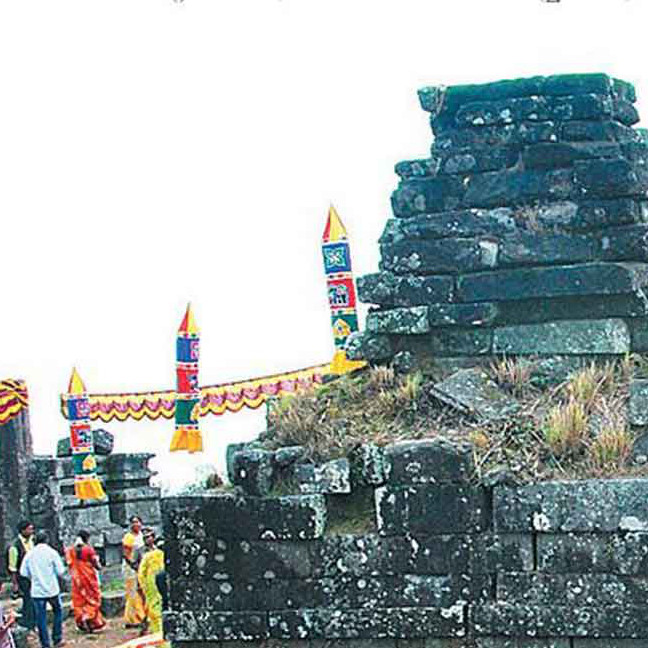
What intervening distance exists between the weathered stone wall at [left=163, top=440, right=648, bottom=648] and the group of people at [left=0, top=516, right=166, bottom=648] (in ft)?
18.4

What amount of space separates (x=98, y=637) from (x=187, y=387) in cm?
312

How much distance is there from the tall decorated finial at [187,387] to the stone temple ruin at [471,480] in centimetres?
737

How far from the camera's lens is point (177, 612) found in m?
8.30

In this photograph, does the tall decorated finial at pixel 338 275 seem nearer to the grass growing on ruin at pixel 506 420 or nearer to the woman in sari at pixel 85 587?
the grass growing on ruin at pixel 506 420

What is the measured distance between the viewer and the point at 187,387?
16625 millimetres

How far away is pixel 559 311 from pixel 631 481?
162 cm

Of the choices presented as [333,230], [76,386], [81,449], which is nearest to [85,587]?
[81,449]

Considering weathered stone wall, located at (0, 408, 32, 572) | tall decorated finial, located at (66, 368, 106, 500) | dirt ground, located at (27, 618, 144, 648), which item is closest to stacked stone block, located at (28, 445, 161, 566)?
weathered stone wall, located at (0, 408, 32, 572)

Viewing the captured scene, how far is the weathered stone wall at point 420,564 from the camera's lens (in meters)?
7.64

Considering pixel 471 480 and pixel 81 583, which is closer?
pixel 471 480

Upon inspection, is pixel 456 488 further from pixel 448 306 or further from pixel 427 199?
pixel 427 199

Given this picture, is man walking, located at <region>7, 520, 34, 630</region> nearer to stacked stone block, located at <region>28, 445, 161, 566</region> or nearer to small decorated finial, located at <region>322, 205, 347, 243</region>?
stacked stone block, located at <region>28, 445, 161, 566</region>

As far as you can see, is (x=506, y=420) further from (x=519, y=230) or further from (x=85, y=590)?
(x=85, y=590)

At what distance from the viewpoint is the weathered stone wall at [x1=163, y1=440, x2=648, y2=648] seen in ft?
25.1
